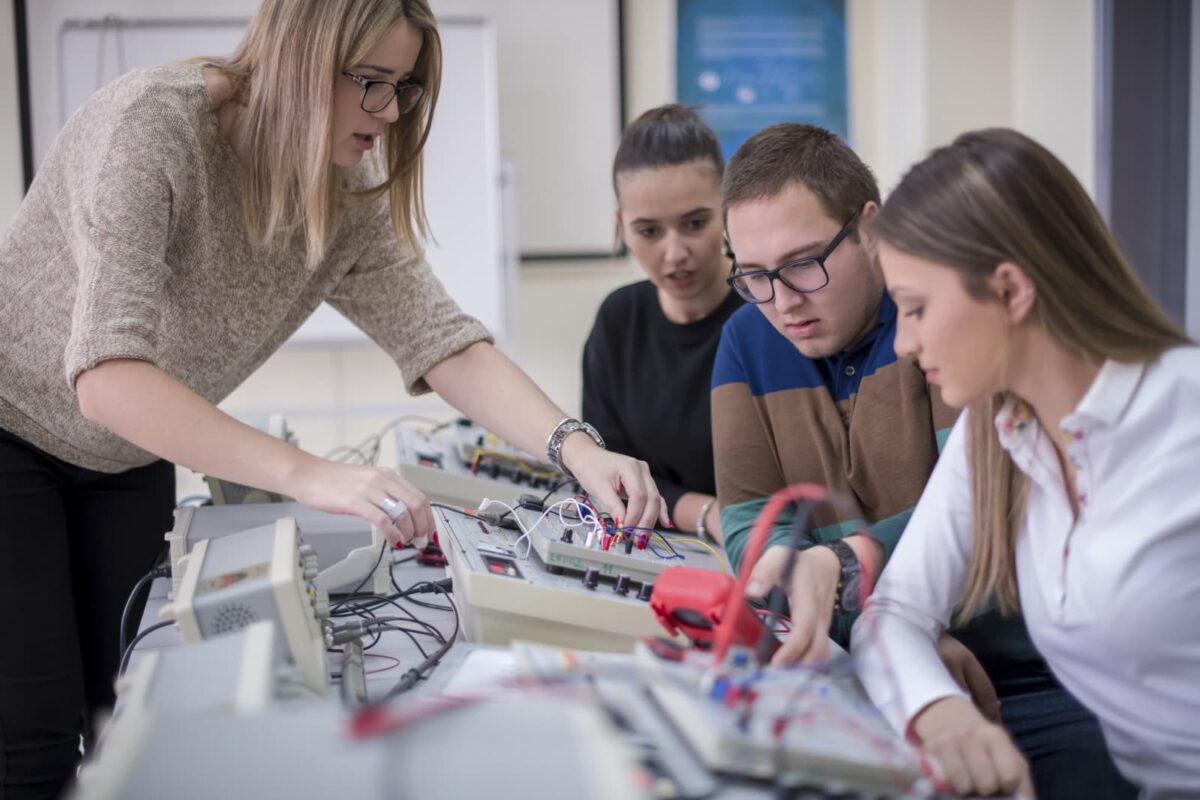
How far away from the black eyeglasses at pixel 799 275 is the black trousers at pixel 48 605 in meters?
0.97

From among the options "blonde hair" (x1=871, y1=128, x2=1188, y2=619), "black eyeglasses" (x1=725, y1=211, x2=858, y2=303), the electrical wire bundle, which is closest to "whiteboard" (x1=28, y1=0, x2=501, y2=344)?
the electrical wire bundle

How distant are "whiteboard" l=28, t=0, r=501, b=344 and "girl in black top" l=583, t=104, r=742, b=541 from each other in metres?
1.21

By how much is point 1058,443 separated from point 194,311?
42.2 inches

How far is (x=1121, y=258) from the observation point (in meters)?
1.01

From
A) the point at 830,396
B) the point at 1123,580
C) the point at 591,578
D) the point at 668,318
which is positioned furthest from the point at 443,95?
the point at 1123,580

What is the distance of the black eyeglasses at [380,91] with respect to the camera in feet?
4.44

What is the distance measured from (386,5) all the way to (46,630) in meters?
0.91

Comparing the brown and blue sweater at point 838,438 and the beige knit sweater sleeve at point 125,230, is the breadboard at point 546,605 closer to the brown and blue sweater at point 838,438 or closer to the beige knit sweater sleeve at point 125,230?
the brown and blue sweater at point 838,438

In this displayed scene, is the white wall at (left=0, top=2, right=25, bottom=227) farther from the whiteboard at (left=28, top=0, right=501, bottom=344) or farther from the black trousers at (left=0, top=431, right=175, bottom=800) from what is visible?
the black trousers at (left=0, top=431, right=175, bottom=800)

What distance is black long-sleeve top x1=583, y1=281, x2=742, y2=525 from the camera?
6.91ft

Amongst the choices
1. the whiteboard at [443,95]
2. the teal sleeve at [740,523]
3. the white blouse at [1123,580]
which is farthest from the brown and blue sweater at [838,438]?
the whiteboard at [443,95]

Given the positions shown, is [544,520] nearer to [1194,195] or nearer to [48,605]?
[48,605]

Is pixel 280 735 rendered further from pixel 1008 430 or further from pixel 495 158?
pixel 495 158

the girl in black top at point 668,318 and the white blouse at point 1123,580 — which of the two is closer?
the white blouse at point 1123,580
